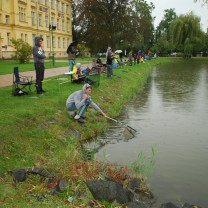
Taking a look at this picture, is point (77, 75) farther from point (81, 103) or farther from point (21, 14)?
point (21, 14)

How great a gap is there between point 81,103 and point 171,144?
2971mm

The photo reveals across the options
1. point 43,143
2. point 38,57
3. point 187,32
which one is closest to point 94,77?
point 38,57

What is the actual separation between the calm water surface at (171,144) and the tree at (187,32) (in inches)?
1834

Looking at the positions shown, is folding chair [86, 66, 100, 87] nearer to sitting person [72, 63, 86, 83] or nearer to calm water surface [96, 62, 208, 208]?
sitting person [72, 63, 86, 83]

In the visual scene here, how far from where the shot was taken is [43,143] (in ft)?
26.4

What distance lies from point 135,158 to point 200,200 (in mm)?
2382

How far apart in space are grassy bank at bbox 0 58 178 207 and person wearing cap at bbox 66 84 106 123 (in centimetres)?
25

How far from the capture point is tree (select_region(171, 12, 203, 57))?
60750 mm

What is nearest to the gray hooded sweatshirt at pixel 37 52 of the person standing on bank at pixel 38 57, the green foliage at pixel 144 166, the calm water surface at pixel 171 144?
the person standing on bank at pixel 38 57

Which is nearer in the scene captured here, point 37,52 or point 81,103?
point 81,103

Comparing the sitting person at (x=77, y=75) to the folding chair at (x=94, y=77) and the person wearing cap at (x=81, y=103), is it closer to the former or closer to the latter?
the folding chair at (x=94, y=77)

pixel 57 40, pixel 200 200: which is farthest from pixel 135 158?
pixel 57 40

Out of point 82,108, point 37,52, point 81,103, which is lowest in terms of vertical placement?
point 82,108

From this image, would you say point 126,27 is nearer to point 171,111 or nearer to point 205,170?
point 171,111
